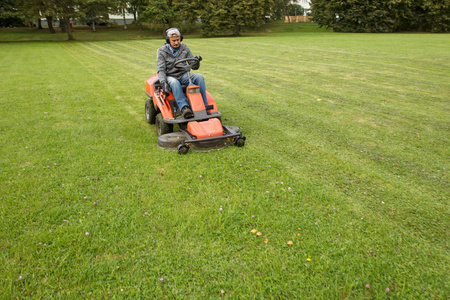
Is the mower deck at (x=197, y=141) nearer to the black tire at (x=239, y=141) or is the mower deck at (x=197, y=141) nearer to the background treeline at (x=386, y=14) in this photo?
the black tire at (x=239, y=141)

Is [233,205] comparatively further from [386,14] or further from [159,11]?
[386,14]

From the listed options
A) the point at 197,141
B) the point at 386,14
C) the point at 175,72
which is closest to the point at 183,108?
the point at 197,141

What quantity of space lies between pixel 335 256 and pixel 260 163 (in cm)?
188

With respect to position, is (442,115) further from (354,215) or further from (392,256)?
(392,256)

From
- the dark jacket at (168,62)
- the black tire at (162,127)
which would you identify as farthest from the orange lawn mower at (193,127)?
the dark jacket at (168,62)

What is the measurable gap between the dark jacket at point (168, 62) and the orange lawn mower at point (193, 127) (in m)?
0.10

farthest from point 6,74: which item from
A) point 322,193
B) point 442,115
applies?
point 442,115

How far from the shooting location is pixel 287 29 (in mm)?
39312

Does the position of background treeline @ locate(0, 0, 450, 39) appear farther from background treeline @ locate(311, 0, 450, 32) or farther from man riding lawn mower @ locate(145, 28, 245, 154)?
man riding lawn mower @ locate(145, 28, 245, 154)

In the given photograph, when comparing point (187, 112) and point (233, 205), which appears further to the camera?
point (187, 112)

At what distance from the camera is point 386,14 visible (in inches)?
1357

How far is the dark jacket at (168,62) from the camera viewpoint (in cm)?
535

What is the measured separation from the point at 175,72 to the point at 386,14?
36259mm

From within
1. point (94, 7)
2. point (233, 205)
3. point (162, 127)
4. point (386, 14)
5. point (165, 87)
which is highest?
→ point (94, 7)
